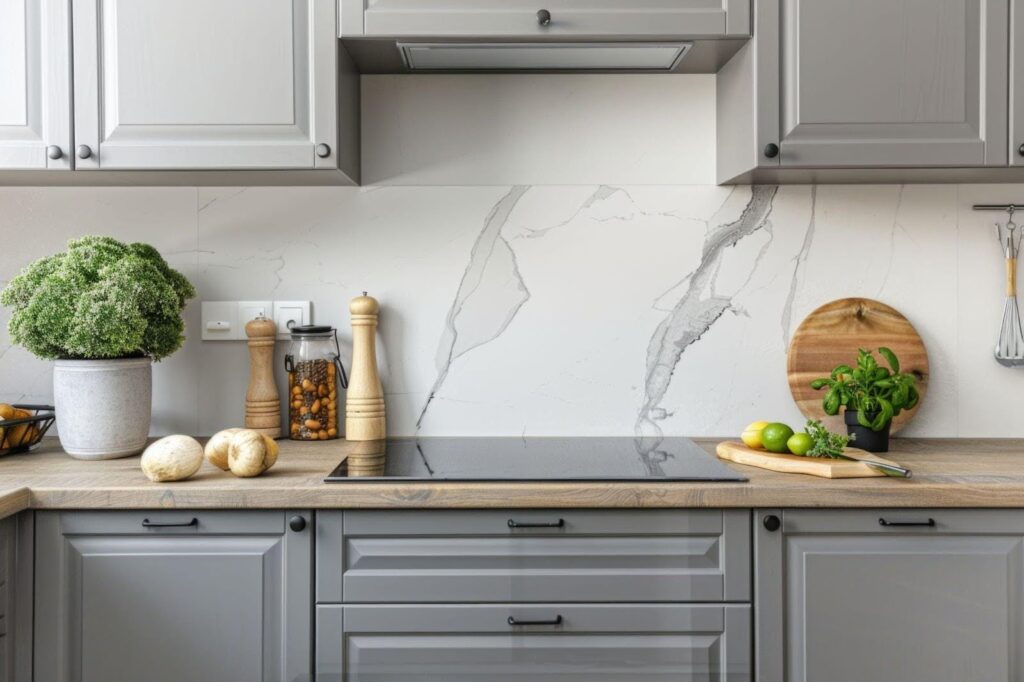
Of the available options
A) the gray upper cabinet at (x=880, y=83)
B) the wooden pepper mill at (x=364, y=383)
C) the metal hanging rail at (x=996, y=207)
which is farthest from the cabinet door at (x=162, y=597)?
the metal hanging rail at (x=996, y=207)

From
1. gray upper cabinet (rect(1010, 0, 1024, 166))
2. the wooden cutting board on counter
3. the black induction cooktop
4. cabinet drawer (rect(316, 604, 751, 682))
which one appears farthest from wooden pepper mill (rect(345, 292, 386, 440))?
gray upper cabinet (rect(1010, 0, 1024, 166))

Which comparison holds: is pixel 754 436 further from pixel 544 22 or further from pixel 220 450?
pixel 220 450

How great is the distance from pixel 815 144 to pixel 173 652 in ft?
5.52

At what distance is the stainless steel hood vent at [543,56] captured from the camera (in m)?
1.89

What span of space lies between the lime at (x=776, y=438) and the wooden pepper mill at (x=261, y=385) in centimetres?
121

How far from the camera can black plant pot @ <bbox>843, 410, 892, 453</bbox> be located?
75.4 inches

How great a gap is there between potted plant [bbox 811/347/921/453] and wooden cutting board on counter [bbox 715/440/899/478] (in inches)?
2.2

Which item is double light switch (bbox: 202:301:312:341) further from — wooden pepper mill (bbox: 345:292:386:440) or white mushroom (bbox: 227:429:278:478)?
white mushroom (bbox: 227:429:278:478)

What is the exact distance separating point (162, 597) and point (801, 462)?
4.23 ft

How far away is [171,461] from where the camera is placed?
160 cm

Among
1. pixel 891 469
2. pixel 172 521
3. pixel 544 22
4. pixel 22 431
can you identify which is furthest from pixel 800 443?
pixel 22 431

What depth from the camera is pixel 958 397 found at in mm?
2176

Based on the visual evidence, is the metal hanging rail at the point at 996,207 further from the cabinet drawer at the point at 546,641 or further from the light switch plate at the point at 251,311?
the light switch plate at the point at 251,311

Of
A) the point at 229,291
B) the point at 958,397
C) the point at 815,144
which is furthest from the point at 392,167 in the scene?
the point at 958,397
